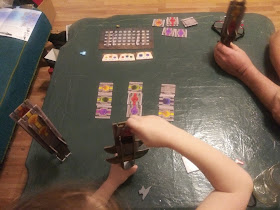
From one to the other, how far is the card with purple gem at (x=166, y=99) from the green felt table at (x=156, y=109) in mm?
21

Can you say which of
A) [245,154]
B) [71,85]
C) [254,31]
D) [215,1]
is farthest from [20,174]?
[215,1]

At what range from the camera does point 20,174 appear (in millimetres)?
1461

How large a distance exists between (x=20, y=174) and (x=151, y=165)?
0.95 meters

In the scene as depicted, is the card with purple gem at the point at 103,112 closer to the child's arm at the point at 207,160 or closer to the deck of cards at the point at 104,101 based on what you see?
the deck of cards at the point at 104,101

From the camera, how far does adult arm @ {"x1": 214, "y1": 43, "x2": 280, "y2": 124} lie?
37.4 inches

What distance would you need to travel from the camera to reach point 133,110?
1018mm

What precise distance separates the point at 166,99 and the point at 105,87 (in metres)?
0.27

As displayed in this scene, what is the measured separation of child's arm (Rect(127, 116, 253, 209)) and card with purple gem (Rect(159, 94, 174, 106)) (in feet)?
1.12

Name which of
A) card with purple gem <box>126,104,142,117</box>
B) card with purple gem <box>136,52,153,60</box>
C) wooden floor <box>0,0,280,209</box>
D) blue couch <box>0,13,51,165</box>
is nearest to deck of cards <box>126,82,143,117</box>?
card with purple gem <box>126,104,142,117</box>

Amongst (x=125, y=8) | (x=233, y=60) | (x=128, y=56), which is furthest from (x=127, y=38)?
(x=125, y=8)

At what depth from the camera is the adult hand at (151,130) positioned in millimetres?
666

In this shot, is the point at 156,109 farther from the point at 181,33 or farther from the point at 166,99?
the point at 181,33

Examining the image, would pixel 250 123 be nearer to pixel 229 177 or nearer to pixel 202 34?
pixel 229 177

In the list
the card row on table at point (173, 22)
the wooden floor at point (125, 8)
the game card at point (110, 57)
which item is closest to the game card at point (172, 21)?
the card row on table at point (173, 22)
